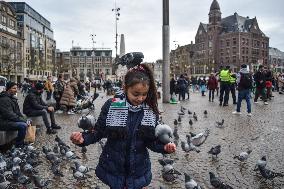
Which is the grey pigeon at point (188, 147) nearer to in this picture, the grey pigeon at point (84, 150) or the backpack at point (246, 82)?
the grey pigeon at point (84, 150)

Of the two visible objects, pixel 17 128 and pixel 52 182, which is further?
pixel 17 128

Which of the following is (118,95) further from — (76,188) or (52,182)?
(52,182)

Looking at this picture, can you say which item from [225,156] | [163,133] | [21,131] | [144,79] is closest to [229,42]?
[225,156]

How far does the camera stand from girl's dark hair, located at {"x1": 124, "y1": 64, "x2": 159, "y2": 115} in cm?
281

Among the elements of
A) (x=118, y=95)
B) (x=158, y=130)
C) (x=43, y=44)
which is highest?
(x=43, y=44)

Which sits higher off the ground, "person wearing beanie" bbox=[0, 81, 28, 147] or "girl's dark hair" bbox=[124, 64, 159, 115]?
"girl's dark hair" bbox=[124, 64, 159, 115]

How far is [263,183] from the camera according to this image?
4.92m

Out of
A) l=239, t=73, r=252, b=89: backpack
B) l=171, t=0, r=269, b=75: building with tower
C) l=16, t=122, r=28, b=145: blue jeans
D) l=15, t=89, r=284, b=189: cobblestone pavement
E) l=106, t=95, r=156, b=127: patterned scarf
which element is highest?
l=171, t=0, r=269, b=75: building with tower

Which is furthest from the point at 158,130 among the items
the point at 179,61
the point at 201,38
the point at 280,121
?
the point at 201,38

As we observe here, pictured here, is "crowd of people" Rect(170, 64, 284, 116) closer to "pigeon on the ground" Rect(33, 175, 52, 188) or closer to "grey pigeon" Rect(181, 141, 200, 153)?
"grey pigeon" Rect(181, 141, 200, 153)

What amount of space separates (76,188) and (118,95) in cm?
237

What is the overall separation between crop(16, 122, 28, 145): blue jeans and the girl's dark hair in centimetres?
494

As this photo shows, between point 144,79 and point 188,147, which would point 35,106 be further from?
point 144,79

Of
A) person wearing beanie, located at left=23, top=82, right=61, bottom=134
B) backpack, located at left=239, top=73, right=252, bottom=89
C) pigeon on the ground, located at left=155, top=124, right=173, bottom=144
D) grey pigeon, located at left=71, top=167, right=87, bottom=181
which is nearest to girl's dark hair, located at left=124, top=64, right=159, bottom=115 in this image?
pigeon on the ground, located at left=155, top=124, right=173, bottom=144
